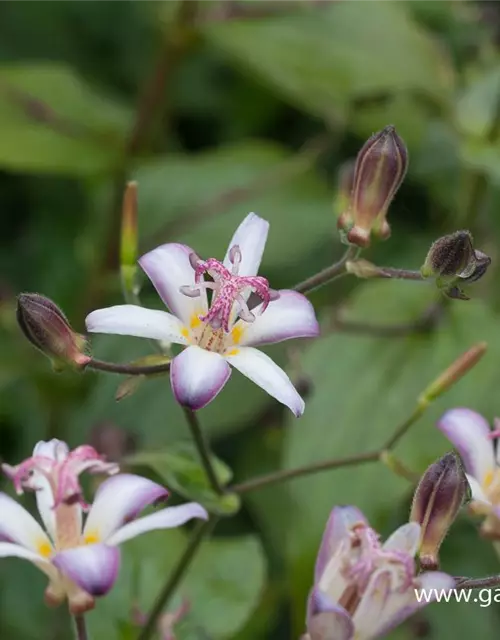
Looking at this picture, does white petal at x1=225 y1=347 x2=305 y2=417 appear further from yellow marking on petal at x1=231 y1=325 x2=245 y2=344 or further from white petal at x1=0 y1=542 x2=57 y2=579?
white petal at x1=0 y1=542 x2=57 y2=579

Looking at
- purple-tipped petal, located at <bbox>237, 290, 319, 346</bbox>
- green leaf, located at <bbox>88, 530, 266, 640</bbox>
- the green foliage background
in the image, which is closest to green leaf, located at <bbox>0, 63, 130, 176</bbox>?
the green foliage background

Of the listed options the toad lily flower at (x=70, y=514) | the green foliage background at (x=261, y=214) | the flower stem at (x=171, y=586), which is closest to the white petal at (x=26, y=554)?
the toad lily flower at (x=70, y=514)

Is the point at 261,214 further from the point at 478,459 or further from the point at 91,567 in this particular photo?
the point at 91,567

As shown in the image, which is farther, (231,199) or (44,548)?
(231,199)

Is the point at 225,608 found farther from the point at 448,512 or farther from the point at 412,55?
the point at 412,55

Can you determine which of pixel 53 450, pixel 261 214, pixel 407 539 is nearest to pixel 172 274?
pixel 53 450
